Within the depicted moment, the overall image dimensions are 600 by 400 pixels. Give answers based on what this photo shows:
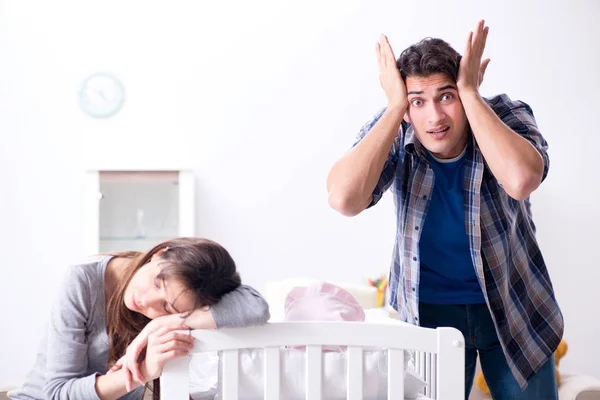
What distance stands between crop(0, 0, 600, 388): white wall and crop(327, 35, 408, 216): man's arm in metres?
2.24

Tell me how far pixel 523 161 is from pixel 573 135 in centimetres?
255

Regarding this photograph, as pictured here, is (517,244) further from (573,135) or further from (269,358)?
(573,135)

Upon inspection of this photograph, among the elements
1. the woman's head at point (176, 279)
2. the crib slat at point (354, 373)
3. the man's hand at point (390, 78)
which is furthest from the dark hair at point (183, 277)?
the man's hand at point (390, 78)

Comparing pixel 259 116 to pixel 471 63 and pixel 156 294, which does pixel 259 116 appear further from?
pixel 156 294

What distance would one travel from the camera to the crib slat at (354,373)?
4.27 ft

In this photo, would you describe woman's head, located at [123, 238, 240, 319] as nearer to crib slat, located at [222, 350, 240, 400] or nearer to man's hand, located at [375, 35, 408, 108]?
crib slat, located at [222, 350, 240, 400]

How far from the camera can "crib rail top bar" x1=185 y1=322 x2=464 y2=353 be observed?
129cm

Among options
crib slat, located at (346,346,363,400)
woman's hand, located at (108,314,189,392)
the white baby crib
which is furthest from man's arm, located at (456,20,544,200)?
woman's hand, located at (108,314,189,392)

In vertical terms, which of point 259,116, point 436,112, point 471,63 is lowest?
point 436,112

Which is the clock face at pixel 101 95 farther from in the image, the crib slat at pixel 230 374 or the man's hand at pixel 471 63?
the crib slat at pixel 230 374

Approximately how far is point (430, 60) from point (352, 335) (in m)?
0.61

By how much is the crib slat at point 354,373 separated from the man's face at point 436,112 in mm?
479

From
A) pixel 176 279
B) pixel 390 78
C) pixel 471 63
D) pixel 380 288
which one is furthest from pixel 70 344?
pixel 380 288

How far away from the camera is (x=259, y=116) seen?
3805mm
